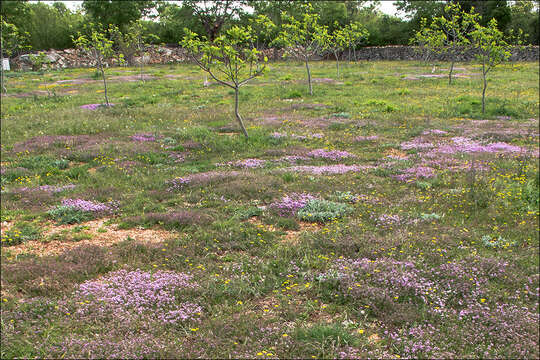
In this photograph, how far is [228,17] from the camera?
72.6 m

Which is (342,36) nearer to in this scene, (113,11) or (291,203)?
(291,203)

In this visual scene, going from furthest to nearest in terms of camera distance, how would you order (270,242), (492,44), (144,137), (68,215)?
(492,44) → (144,137) → (68,215) → (270,242)

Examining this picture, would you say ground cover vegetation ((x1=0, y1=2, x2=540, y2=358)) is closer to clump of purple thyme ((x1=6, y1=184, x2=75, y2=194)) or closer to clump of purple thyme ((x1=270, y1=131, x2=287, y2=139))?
clump of purple thyme ((x1=6, y1=184, x2=75, y2=194))

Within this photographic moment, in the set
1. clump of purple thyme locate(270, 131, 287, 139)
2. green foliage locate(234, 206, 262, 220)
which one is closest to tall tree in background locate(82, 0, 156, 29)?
clump of purple thyme locate(270, 131, 287, 139)

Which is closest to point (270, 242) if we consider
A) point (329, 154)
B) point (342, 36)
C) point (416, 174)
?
point (416, 174)

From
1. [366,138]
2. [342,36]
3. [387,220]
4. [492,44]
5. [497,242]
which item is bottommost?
[497,242]

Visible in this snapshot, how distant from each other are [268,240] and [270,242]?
11cm

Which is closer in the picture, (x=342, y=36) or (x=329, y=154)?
(x=329, y=154)

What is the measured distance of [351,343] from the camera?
4.98 m

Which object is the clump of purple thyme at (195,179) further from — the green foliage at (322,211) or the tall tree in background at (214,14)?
the tall tree in background at (214,14)

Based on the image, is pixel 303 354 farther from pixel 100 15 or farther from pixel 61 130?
pixel 100 15

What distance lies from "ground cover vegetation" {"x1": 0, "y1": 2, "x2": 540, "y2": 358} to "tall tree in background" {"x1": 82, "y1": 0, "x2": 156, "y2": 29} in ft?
218

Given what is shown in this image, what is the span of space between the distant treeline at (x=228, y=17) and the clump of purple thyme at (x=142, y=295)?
64.5 m

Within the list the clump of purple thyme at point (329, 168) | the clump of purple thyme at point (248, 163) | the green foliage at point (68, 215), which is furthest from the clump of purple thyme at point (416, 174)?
the green foliage at point (68, 215)
